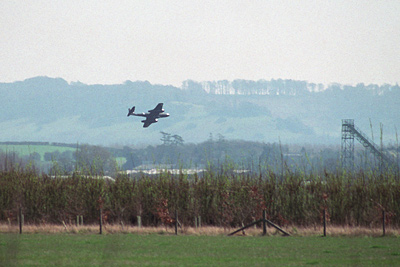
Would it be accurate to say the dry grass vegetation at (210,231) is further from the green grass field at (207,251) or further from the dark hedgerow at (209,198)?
the dark hedgerow at (209,198)

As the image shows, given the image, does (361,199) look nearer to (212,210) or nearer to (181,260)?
(212,210)

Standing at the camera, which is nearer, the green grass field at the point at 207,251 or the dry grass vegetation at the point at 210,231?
the green grass field at the point at 207,251

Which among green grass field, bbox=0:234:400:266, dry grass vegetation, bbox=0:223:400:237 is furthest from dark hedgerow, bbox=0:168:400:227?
green grass field, bbox=0:234:400:266

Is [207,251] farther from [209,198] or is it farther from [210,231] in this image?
[209,198]

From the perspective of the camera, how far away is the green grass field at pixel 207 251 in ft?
51.8

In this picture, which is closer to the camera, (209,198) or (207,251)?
(207,251)

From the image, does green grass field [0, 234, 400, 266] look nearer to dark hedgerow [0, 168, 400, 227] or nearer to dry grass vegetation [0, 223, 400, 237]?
dry grass vegetation [0, 223, 400, 237]

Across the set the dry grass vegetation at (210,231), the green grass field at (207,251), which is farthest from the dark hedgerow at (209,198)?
the green grass field at (207,251)

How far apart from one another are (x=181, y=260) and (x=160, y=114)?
67.2ft

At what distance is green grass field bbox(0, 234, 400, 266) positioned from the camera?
15.8m

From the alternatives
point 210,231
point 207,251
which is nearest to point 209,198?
point 210,231

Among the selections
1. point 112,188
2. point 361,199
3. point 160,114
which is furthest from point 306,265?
point 160,114

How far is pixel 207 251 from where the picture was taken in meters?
18.2

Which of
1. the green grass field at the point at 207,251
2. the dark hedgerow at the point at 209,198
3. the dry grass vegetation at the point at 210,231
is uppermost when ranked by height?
the dark hedgerow at the point at 209,198
